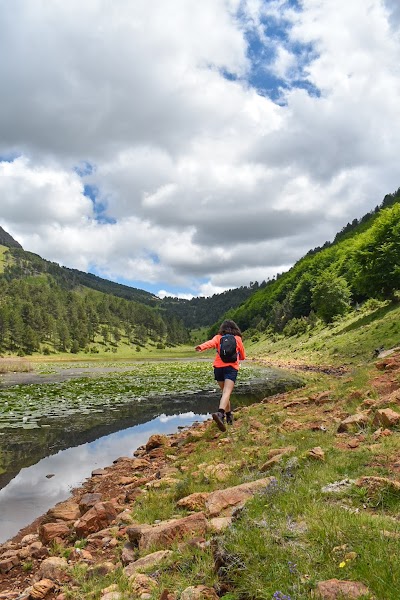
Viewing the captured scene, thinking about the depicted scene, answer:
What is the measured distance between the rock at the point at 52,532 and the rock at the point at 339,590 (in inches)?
203

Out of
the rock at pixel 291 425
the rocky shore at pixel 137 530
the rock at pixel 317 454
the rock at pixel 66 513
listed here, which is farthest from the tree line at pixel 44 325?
the rock at pixel 317 454

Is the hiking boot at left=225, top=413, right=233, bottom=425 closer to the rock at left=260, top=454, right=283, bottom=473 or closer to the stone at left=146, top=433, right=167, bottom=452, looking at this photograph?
the stone at left=146, top=433, right=167, bottom=452

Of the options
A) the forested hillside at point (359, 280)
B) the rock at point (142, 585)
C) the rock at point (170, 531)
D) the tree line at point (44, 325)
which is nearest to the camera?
the rock at point (142, 585)

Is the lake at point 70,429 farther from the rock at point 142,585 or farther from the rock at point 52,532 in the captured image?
the rock at point 142,585

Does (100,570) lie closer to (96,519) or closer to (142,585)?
(142,585)

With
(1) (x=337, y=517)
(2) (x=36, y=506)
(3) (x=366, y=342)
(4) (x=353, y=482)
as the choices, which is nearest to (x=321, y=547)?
(1) (x=337, y=517)

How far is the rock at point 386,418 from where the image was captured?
7957mm

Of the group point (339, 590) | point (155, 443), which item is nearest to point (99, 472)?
point (155, 443)

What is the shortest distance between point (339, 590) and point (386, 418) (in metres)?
5.48

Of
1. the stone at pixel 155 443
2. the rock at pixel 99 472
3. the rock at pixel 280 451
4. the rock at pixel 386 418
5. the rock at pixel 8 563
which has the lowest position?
the rock at pixel 99 472

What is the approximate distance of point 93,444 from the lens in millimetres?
14977

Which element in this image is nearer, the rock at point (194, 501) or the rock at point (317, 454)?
the rock at point (194, 501)

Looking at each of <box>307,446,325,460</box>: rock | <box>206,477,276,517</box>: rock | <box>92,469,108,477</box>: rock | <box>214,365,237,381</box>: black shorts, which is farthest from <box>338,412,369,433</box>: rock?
<box>92,469,108,477</box>: rock

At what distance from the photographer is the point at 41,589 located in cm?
490
